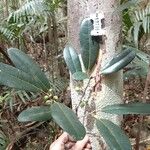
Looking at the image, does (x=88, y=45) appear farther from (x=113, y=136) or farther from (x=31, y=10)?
(x=31, y=10)

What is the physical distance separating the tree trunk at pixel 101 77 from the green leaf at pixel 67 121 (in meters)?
0.11

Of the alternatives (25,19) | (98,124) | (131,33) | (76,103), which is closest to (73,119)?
(98,124)

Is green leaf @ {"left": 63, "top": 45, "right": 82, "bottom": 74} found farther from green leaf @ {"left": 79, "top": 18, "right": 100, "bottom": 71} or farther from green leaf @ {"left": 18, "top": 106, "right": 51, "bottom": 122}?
green leaf @ {"left": 18, "top": 106, "right": 51, "bottom": 122}

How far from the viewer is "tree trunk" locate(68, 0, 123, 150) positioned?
90 cm

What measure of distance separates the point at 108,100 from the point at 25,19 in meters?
1.69

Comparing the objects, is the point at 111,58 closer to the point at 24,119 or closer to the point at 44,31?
the point at 24,119

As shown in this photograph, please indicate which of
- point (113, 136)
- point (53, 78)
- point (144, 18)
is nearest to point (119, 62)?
point (113, 136)

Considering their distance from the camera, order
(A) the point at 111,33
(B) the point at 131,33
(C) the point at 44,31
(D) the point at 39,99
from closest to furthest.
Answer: (A) the point at 111,33 < (B) the point at 131,33 < (D) the point at 39,99 < (C) the point at 44,31

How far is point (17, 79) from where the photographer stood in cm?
89

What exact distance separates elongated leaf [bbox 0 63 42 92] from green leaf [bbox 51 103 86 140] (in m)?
0.09

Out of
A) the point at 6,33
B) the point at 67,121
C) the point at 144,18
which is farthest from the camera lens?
the point at 6,33

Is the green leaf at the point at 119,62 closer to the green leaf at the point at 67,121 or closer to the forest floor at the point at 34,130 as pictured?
the green leaf at the point at 67,121

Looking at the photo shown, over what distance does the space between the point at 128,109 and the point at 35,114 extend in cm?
23

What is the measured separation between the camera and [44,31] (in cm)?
277
